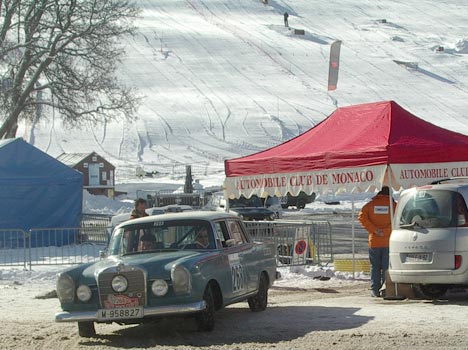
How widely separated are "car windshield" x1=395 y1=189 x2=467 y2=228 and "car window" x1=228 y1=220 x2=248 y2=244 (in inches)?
92.7

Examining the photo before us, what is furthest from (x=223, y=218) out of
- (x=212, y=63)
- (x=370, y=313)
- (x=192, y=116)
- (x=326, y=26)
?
(x=326, y=26)

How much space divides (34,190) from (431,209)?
17.3 metres

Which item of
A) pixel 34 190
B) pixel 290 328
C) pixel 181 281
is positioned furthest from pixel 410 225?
pixel 34 190

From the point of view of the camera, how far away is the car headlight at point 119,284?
12.2m

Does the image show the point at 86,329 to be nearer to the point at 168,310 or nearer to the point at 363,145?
the point at 168,310

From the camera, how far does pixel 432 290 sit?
15438 mm

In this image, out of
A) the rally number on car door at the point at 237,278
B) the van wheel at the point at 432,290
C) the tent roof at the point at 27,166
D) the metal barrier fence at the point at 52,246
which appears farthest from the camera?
the tent roof at the point at 27,166

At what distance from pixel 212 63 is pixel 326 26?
2238cm

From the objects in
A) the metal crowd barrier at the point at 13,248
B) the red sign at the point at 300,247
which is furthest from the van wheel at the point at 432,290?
the metal crowd barrier at the point at 13,248

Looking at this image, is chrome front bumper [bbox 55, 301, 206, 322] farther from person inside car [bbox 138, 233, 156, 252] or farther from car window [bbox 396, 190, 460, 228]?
car window [bbox 396, 190, 460, 228]

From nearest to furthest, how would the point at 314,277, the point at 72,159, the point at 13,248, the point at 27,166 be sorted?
the point at 314,277 → the point at 13,248 → the point at 27,166 → the point at 72,159

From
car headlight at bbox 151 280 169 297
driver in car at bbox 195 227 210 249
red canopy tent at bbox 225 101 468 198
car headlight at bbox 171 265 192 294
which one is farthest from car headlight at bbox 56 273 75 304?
red canopy tent at bbox 225 101 468 198

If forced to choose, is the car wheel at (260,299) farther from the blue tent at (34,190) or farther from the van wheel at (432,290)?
the blue tent at (34,190)

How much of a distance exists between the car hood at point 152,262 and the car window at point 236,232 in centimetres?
107
